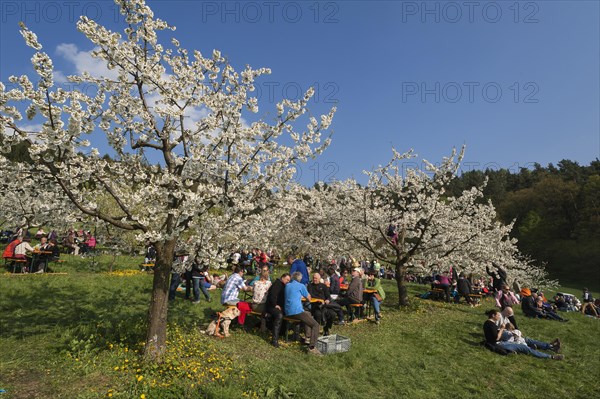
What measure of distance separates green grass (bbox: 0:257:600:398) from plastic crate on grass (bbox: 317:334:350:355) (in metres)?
0.23

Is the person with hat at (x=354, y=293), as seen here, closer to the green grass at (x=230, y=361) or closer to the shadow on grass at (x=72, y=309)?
the green grass at (x=230, y=361)

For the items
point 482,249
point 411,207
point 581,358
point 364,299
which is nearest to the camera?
point 581,358

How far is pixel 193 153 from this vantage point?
6812 millimetres

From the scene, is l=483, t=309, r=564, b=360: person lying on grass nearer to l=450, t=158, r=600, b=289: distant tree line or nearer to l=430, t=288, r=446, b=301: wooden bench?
l=430, t=288, r=446, b=301: wooden bench

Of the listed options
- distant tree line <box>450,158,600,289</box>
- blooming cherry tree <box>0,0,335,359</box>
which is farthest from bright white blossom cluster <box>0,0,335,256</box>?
distant tree line <box>450,158,600,289</box>

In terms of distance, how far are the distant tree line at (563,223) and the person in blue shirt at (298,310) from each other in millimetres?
45756

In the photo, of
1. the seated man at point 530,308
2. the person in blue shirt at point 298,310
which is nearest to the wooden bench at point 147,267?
the person in blue shirt at point 298,310

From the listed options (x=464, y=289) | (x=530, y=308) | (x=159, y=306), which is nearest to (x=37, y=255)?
(x=159, y=306)

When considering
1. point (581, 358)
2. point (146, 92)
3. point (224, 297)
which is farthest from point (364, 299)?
point (146, 92)

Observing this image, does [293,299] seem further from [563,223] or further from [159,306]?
[563,223]

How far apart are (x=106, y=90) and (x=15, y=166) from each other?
2227 mm

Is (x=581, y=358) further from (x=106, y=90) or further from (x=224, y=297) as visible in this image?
(x=106, y=90)

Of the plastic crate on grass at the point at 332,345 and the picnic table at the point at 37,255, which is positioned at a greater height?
the picnic table at the point at 37,255

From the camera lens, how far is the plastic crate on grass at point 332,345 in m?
8.20
